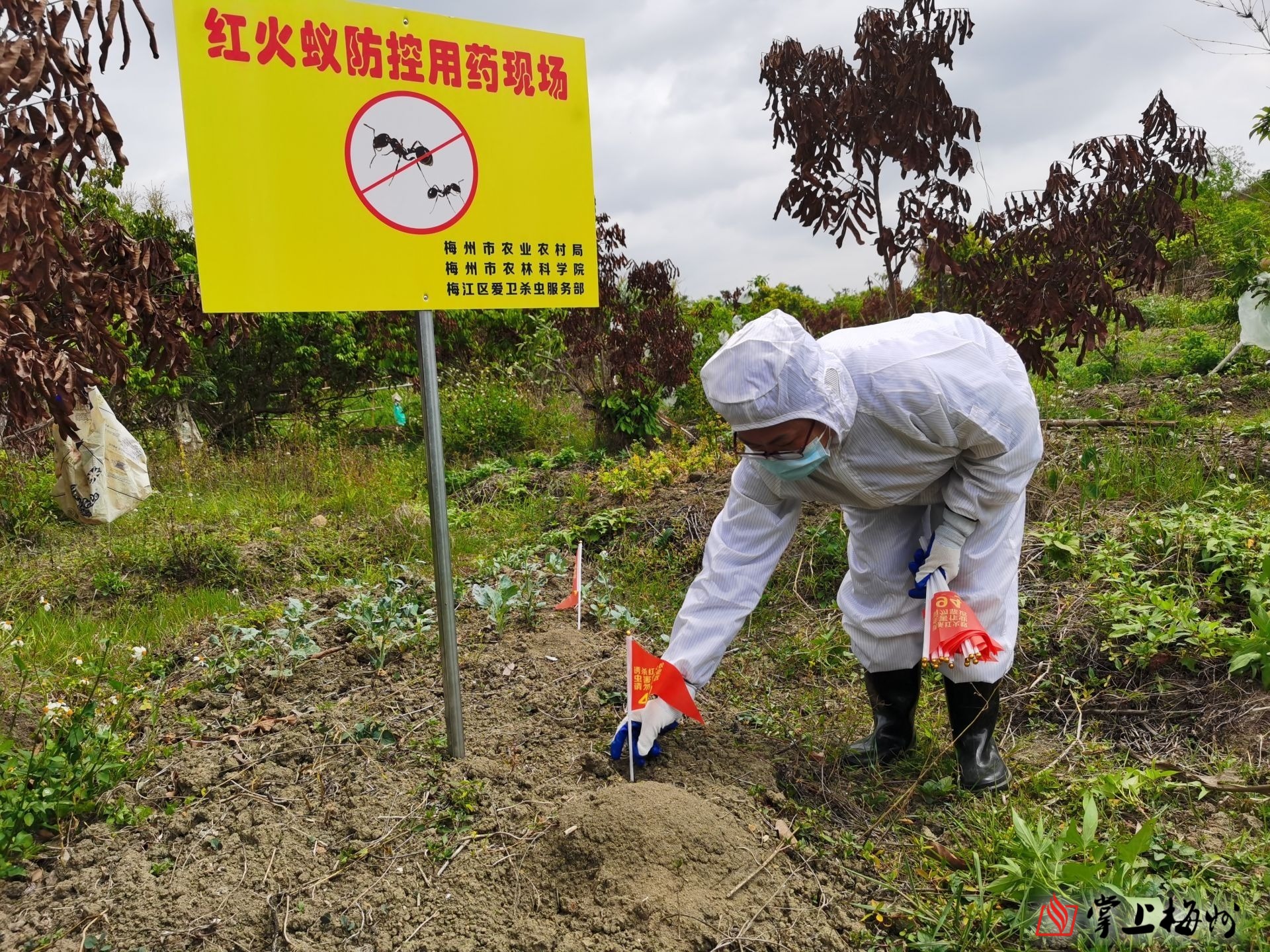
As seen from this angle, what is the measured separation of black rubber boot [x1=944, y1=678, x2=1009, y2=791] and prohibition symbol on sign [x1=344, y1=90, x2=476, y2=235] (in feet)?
6.68

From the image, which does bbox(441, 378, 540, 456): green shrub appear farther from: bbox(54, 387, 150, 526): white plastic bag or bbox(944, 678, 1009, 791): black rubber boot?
bbox(944, 678, 1009, 791): black rubber boot

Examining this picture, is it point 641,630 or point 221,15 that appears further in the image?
point 641,630

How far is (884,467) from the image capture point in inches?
94.9

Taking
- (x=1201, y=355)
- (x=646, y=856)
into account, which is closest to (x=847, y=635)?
(x=646, y=856)

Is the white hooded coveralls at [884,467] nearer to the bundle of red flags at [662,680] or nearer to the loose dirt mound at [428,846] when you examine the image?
the bundle of red flags at [662,680]

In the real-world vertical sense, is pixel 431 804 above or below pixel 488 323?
below

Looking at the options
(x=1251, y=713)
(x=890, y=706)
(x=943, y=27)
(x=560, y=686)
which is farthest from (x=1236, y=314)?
(x=560, y=686)

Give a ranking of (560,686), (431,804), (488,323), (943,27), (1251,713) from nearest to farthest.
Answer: (431,804), (1251,713), (560,686), (943,27), (488,323)

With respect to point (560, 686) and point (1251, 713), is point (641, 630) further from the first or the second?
point (1251, 713)

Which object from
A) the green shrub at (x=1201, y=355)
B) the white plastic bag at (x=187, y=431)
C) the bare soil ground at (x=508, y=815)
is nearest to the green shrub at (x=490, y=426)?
the white plastic bag at (x=187, y=431)

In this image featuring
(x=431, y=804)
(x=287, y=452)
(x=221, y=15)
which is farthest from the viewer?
(x=287, y=452)

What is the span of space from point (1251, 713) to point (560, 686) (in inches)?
89.1

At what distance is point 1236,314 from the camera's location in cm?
652

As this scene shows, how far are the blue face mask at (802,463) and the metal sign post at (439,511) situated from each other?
91 centimetres
